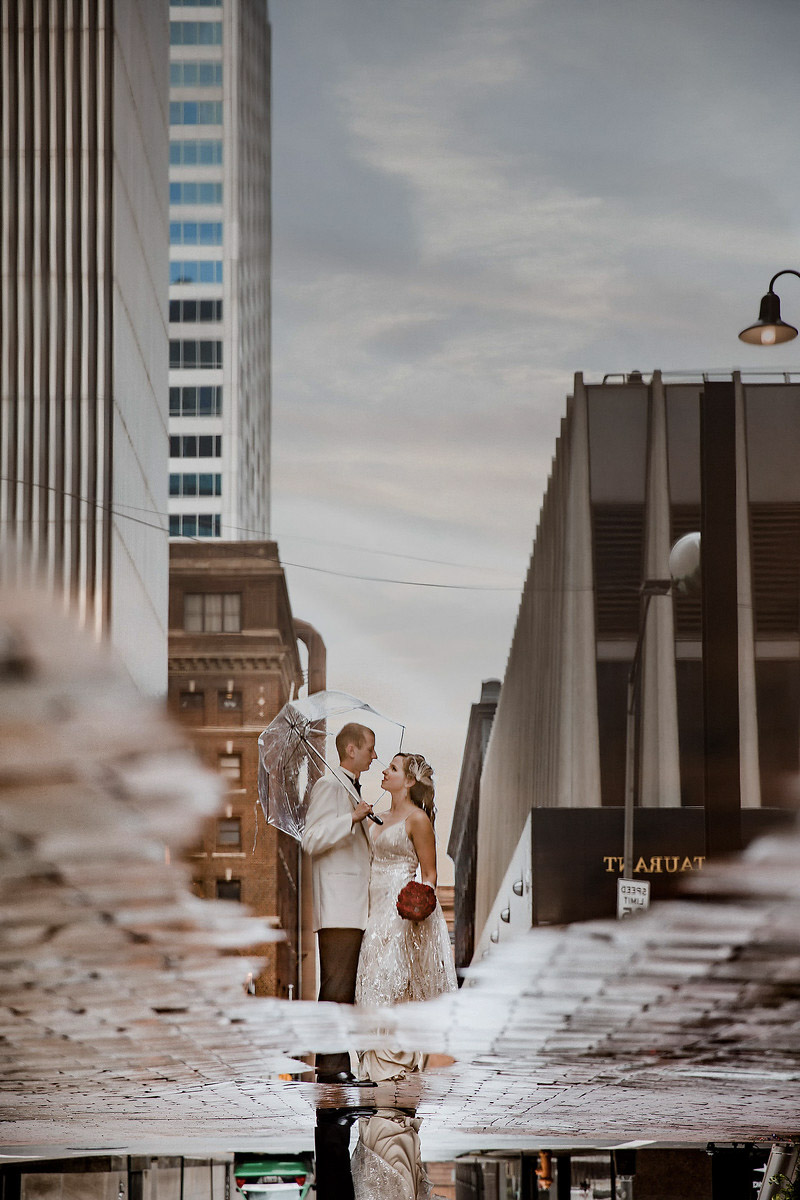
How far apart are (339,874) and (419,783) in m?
0.30

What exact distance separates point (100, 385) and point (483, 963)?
883 centimetres

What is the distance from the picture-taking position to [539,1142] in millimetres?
9180

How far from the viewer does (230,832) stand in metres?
27.8

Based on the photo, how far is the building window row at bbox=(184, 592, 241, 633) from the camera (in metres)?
23.0

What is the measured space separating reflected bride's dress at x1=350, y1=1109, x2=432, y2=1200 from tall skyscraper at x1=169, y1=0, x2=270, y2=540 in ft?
133

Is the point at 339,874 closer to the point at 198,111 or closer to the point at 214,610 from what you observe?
the point at 214,610

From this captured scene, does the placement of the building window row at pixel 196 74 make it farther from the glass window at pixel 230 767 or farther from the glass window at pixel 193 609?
the glass window at pixel 193 609

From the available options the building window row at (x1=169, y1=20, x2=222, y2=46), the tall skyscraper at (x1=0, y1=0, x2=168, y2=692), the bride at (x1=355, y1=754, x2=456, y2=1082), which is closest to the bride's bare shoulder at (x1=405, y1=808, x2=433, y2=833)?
the bride at (x1=355, y1=754, x2=456, y2=1082)

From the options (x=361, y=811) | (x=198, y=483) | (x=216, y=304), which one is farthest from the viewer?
(x=216, y=304)

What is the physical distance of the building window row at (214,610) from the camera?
75.6 ft

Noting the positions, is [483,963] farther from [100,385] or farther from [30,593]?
[100,385]

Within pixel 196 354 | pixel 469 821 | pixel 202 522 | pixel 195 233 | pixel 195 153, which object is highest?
pixel 195 153

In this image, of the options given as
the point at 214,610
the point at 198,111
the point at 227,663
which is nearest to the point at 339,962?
the point at 227,663

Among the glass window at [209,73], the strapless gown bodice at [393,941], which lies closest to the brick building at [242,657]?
the strapless gown bodice at [393,941]
